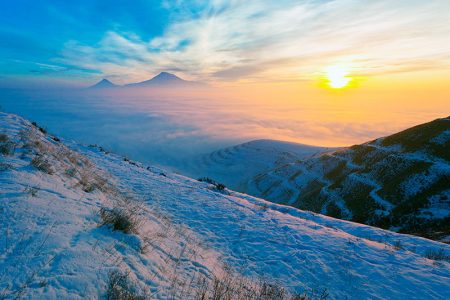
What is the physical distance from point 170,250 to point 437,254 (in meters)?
9.93

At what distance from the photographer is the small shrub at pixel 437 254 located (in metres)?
9.02

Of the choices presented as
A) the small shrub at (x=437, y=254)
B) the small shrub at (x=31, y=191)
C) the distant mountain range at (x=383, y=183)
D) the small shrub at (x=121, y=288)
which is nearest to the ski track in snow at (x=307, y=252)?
the small shrub at (x=437, y=254)

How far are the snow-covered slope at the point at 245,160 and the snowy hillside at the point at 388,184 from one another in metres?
44.1

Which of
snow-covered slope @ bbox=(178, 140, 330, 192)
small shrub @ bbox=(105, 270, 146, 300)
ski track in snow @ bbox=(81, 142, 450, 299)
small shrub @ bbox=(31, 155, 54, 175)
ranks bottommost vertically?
snow-covered slope @ bbox=(178, 140, 330, 192)

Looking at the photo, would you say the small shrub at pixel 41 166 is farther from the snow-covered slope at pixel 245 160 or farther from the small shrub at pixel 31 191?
the snow-covered slope at pixel 245 160

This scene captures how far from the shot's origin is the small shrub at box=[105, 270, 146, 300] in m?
3.29

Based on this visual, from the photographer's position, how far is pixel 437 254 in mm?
9477

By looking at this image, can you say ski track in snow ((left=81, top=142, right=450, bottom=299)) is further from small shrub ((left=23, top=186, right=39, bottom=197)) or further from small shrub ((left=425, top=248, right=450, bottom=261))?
small shrub ((left=23, top=186, right=39, bottom=197))

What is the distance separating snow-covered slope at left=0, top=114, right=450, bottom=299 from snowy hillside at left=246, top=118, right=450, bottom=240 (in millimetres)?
19489

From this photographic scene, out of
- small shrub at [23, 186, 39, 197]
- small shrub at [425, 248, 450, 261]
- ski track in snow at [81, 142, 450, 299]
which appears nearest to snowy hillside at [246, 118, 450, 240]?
small shrub at [425, 248, 450, 261]

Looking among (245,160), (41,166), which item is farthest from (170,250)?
(245,160)

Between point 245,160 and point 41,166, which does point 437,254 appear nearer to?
point 41,166

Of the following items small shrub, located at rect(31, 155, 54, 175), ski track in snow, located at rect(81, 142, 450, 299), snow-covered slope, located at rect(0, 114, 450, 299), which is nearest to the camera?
snow-covered slope, located at rect(0, 114, 450, 299)

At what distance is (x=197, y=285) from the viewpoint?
4676 mm
